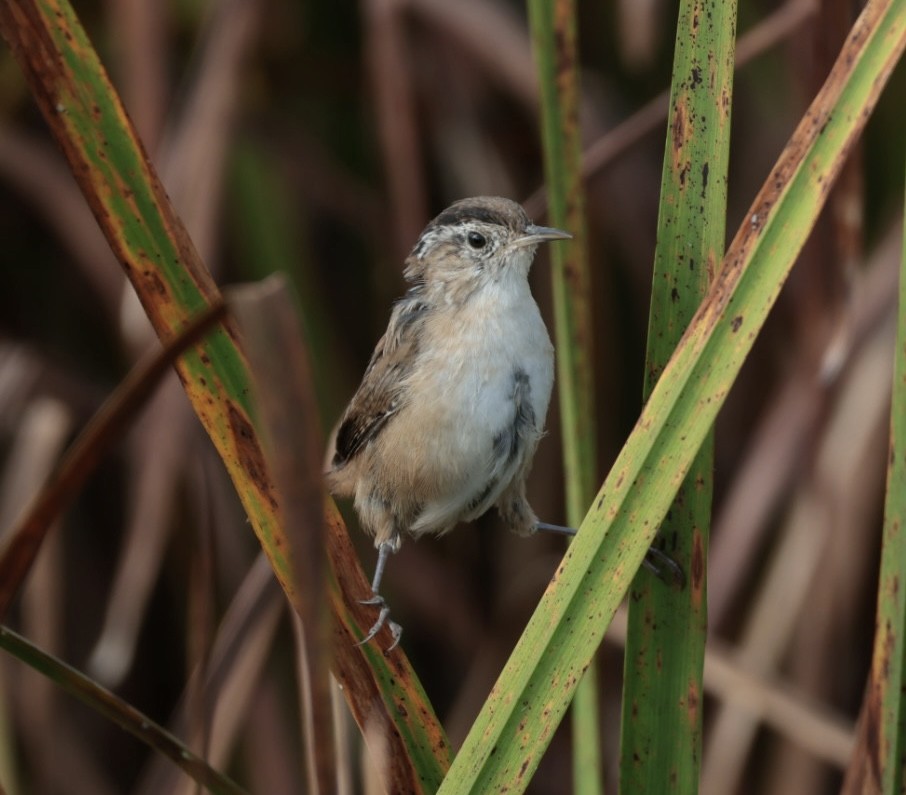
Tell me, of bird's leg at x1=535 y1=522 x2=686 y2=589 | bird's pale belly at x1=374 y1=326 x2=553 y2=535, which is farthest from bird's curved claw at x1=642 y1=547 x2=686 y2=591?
bird's pale belly at x1=374 y1=326 x2=553 y2=535

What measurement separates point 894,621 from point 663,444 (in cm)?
38

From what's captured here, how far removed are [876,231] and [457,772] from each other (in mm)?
2404

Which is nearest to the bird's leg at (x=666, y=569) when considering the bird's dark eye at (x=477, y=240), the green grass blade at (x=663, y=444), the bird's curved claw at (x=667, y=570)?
the bird's curved claw at (x=667, y=570)

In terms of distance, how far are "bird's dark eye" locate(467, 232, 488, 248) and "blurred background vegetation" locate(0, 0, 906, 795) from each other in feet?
0.72

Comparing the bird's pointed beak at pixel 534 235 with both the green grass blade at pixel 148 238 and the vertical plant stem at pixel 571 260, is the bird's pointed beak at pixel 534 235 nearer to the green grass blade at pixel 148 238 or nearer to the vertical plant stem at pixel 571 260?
the vertical plant stem at pixel 571 260

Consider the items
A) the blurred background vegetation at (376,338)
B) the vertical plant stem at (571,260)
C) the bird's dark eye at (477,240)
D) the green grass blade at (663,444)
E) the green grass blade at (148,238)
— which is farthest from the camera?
the blurred background vegetation at (376,338)

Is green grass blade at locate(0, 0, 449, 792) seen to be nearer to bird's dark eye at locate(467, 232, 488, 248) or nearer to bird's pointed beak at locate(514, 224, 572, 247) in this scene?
bird's pointed beak at locate(514, 224, 572, 247)

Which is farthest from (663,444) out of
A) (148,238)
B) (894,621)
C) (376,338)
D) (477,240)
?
(376,338)

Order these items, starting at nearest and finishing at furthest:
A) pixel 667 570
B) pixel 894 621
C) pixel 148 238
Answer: pixel 148 238 → pixel 894 621 → pixel 667 570

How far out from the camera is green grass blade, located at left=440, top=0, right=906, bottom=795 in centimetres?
137

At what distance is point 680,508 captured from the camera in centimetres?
162

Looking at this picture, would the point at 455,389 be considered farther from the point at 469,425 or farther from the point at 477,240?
the point at 477,240

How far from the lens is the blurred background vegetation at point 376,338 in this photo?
2.96 meters

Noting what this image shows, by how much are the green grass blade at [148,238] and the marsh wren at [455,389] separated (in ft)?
2.59
